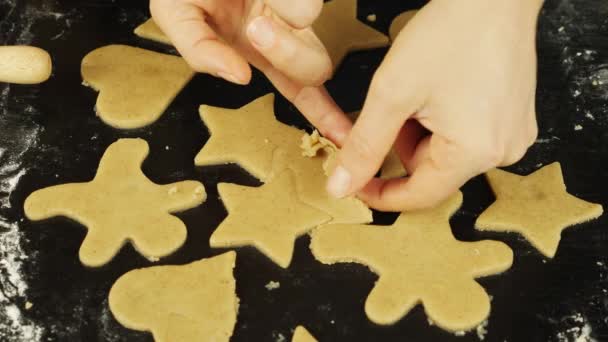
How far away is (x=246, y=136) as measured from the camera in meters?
1.38

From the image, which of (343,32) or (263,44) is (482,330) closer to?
(263,44)

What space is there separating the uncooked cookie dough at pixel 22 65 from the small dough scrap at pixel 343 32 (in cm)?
56

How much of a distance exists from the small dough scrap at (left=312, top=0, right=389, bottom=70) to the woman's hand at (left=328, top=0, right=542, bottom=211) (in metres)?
0.47

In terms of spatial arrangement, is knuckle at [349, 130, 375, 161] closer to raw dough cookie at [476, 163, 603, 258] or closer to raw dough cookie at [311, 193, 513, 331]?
raw dough cookie at [311, 193, 513, 331]

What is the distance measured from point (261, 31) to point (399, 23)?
609 millimetres

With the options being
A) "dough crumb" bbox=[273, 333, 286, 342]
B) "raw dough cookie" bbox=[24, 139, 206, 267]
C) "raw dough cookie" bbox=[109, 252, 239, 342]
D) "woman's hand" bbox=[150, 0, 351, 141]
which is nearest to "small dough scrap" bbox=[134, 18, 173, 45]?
"woman's hand" bbox=[150, 0, 351, 141]

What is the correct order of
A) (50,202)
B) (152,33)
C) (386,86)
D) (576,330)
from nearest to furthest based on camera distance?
(386,86) → (576,330) → (50,202) → (152,33)

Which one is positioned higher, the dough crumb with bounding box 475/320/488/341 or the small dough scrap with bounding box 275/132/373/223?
the small dough scrap with bounding box 275/132/373/223

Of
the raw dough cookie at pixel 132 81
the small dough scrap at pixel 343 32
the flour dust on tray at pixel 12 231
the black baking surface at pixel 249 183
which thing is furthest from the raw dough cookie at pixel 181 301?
the small dough scrap at pixel 343 32

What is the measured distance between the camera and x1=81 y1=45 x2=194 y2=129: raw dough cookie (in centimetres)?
140

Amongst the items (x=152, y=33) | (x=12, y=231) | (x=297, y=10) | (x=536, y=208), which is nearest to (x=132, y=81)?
(x=152, y=33)

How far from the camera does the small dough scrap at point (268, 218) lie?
122cm

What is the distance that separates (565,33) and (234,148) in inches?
31.3

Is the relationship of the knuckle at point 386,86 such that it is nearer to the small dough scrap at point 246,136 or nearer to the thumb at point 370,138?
the thumb at point 370,138
